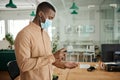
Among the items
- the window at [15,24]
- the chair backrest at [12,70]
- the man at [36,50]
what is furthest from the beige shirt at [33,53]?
the window at [15,24]

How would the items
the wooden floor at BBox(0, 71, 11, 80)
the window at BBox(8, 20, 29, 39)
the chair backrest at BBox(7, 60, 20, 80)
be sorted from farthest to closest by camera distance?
the window at BBox(8, 20, 29, 39) → the wooden floor at BBox(0, 71, 11, 80) → the chair backrest at BBox(7, 60, 20, 80)

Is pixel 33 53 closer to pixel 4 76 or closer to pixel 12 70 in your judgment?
pixel 12 70

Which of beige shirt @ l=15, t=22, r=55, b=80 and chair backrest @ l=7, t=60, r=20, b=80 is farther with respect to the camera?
chair backrest @ l=7, t=60, r=20, b=80

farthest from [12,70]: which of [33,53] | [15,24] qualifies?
[15,24]

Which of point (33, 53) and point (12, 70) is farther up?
point (33, 53)

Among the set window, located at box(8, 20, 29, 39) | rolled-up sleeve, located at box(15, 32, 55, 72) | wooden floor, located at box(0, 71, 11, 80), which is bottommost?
wooden floor, located at box(0, 71, 11, 80)

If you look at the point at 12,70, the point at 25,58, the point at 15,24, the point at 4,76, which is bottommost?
the point at 4,76

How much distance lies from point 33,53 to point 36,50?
0.11 ft

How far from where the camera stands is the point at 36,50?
1312mm

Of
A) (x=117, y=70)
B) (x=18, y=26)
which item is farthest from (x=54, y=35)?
(x=117, y=70)

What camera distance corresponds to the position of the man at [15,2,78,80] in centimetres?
121

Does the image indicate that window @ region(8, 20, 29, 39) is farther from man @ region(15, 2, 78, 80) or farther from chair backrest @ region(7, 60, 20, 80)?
man @ region(15, 2, 78, 80)

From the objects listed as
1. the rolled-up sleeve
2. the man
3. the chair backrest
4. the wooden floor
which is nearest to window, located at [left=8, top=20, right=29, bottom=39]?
the wooden floor

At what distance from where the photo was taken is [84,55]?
705 cm
